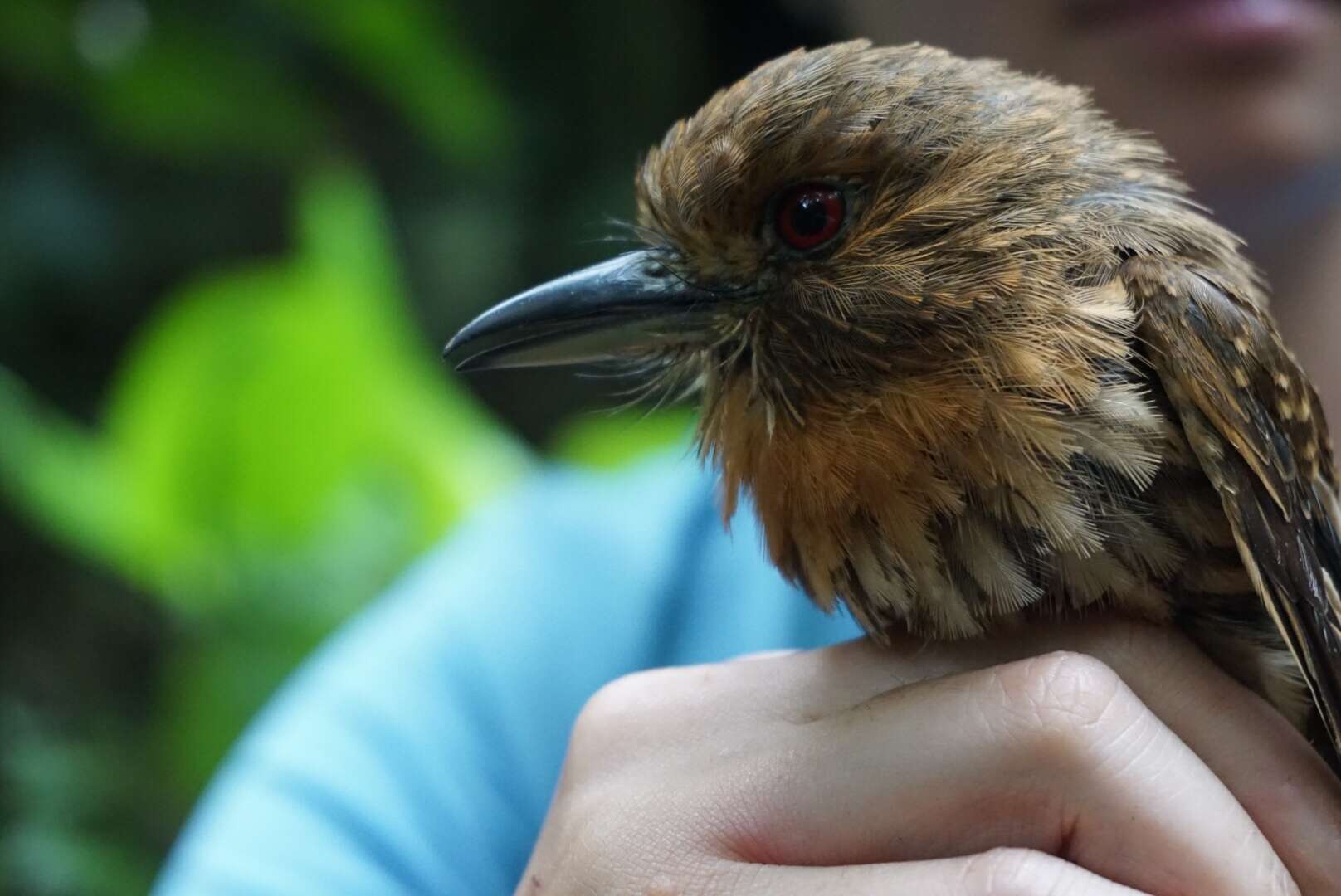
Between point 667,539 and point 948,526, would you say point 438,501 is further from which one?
point 948,526

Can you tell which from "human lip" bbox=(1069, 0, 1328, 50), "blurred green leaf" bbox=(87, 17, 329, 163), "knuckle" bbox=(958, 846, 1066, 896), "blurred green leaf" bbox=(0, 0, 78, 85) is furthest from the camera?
"blurred green leaf" bbox=(87, 17, 329, 163)

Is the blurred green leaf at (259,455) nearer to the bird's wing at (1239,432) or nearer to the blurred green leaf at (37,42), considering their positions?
the blurred green leaf at (37,42)

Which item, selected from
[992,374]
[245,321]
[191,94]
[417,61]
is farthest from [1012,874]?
[191,94]

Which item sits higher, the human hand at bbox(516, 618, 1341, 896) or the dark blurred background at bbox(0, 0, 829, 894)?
the dark blurred background at bbox(0, 0, 829, 894)

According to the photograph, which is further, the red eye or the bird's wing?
the red eye

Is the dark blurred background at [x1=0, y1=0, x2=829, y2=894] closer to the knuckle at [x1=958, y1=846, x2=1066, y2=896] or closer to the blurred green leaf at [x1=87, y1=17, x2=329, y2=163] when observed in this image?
the blurred green leaf at [x1=87, y1=17, x2=329, y2=163]

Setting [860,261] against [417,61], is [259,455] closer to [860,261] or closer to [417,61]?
[417,61]

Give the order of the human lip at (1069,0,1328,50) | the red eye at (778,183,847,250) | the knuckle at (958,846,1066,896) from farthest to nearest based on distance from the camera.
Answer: the human lip at (1069,0,1328,50)
the red eye at (778,183,847,250)
the knuckle at (958,846,1066,896)

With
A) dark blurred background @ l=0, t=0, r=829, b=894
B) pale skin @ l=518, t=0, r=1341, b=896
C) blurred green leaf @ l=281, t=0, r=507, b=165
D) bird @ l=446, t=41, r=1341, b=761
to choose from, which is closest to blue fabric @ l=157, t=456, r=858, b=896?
dark blurred background @ l=0, t=0, r=829, b=894
